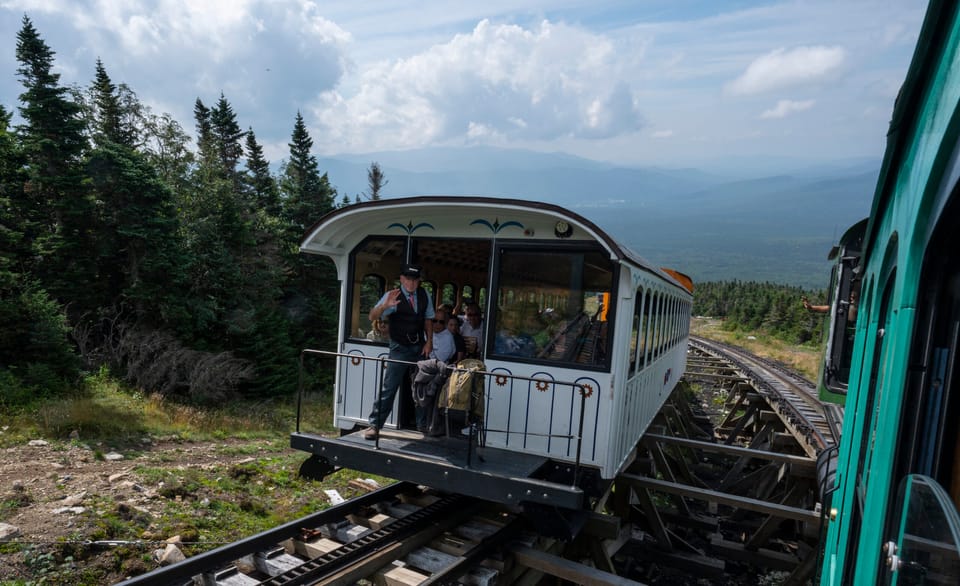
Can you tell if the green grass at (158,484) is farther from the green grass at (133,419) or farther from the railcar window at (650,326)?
the railcar window at (650,326)

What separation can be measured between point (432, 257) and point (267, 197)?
28002 mm

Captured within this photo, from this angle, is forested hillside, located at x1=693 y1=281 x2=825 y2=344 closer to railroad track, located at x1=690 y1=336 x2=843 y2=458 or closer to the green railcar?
railroad track, located at x1=690 y1=336 x2=843 y2=458

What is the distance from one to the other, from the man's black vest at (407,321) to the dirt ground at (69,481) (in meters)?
3.70

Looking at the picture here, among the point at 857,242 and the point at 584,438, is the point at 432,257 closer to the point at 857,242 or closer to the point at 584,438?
the point at 584,438

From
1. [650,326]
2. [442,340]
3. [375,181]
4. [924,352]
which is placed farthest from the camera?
[375,181]

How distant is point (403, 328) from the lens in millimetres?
6523

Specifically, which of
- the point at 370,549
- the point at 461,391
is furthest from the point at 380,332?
the point at 370,549

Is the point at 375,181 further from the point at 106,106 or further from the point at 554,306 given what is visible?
the point at 554,306

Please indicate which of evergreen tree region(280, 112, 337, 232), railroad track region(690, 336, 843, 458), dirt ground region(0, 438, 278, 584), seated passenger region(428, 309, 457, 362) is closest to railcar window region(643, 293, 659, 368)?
seated passenger region(428, 309, 457, 362)

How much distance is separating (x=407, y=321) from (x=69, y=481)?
19.2 ft

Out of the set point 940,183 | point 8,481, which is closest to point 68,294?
point 8,481

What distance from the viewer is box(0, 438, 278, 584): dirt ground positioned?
641 centimetres

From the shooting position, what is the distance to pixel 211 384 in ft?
62.4

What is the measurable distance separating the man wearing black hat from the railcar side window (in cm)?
84
